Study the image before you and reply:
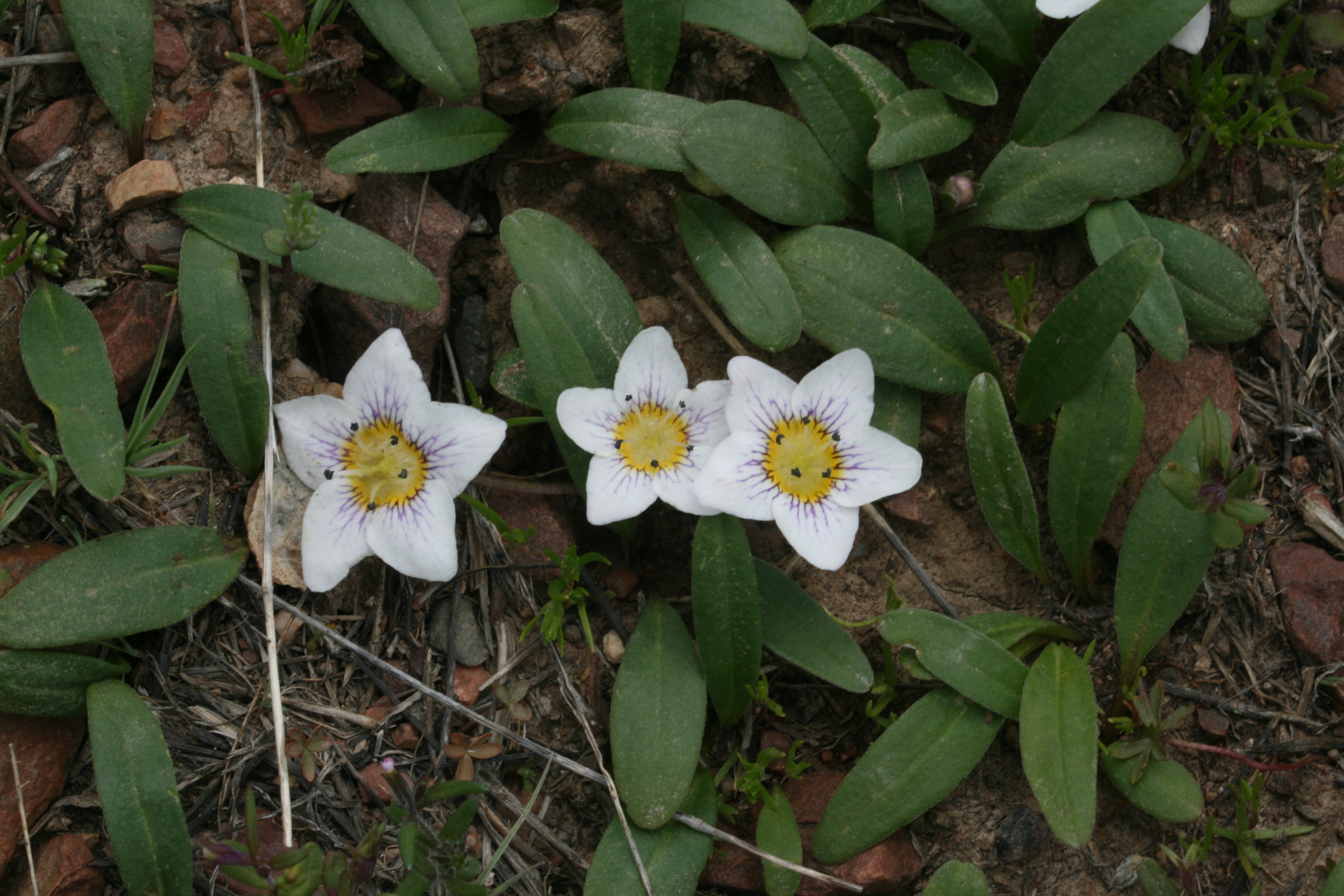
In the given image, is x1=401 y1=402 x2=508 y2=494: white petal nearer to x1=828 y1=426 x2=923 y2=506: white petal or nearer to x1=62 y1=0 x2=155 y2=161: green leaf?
x1=828 y1=426 x2=923 y2=506: white petal

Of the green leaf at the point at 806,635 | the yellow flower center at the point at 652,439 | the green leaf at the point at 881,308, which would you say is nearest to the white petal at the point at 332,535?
the yellow flower center at the point at 652,439

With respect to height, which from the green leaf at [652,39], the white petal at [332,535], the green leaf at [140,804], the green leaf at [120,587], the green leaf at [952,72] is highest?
the green leaf at [652,39]

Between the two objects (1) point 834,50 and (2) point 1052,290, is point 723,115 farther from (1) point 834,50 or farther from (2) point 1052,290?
(2) point 1052,290

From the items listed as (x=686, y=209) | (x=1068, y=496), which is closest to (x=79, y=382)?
(x=686, y=209)

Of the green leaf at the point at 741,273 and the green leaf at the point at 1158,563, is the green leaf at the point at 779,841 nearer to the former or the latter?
the green leaf at the point at 1158,563

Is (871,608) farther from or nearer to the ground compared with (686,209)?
nearer to the ground

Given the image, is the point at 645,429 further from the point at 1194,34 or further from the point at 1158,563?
the point at 1194,34
